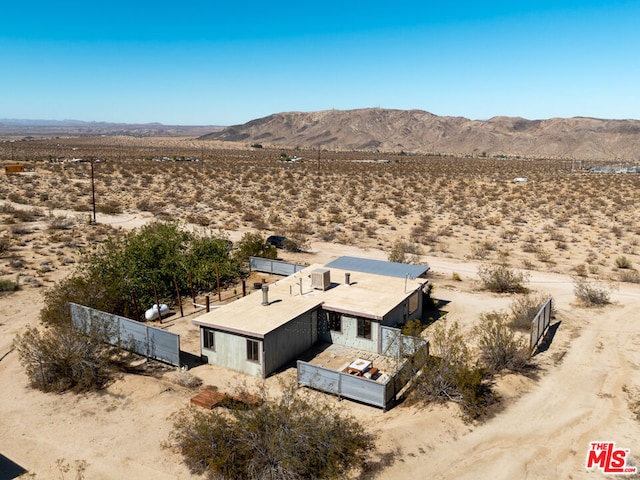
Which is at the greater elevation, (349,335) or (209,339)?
(209,339)

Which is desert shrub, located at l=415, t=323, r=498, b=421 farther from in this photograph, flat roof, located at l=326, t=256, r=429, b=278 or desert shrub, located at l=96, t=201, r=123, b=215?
desert shrub, located at l=96, t=201, r=123, b=215

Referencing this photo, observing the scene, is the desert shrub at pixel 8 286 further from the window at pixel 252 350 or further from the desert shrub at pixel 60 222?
the window at pixel 252 350

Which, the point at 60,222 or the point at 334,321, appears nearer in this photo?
the point at 334,321

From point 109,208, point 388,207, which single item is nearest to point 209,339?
point 109,208

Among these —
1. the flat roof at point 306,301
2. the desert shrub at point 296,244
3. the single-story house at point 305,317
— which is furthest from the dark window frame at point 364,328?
the desert shrub at point 296,244

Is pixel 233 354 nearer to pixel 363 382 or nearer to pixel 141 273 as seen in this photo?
pixel 363 382

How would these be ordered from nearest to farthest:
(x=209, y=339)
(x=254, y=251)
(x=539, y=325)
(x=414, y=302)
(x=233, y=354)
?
(x=233, y=354) < (x=209, y=339) < (x=539, y=325) < (x=414, y=302) < (x=254, y=251)

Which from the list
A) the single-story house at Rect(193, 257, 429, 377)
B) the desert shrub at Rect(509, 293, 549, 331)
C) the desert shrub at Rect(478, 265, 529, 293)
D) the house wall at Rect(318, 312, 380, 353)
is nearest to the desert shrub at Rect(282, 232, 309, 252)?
the single-story house at Rect(193, 257, 429, 377)
